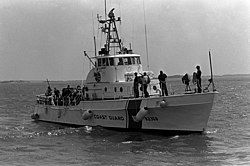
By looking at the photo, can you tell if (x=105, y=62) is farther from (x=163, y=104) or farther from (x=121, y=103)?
(x=163, y=104)

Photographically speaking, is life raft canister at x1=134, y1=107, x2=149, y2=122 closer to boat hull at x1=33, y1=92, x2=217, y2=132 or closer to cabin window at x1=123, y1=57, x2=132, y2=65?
boat hull at x1=33, y1=92, x2=217, y2=132

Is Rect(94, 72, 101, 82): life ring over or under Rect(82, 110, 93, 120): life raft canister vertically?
over

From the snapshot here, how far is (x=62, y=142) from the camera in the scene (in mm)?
22969

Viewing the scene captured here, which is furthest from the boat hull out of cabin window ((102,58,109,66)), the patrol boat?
cabin window ((102,58,109,66))

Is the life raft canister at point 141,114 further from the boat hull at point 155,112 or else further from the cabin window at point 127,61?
the cabin window at point 127,61

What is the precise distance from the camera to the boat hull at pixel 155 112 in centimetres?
2238

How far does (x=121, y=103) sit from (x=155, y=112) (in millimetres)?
2167

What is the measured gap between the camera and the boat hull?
22.4 metres

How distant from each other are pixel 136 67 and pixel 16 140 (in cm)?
886

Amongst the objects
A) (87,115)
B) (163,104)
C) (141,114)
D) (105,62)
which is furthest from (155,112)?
(105,62)

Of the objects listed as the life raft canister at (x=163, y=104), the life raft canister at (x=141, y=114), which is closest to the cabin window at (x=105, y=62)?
the life raft canister at (x=141, y=114)

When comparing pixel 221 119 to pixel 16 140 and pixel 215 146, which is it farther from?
pixel 16 140

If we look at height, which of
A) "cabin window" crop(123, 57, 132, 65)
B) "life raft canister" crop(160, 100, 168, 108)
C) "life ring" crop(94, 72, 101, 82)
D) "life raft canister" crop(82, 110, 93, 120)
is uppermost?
"cabin window" crop(123, 57, 132, 65)

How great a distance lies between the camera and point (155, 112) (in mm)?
23219
